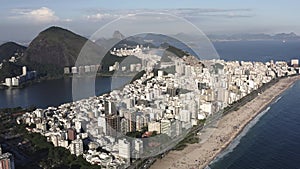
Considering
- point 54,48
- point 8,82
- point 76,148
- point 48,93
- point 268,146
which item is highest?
point 54,48

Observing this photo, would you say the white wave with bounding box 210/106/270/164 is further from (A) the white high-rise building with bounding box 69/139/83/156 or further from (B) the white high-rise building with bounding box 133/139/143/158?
(A) the white high-rise building with bounding box 69/139/83/156

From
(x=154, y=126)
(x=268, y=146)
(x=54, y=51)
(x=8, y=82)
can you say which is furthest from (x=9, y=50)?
(x=268, y=146)

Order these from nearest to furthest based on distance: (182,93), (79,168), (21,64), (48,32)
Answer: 1. (79,168)
2. (182,93)
3. (21,64)
4. (48,32)

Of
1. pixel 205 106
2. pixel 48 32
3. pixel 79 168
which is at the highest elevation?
pixel 48 32

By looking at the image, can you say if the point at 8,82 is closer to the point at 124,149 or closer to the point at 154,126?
the point at 154,126

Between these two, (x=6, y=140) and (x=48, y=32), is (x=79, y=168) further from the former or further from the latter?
(x=48, y=32)

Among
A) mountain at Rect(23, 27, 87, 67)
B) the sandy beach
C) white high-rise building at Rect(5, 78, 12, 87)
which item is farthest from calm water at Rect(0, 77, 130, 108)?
the sandy beach


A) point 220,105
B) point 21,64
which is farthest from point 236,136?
point 21,64
